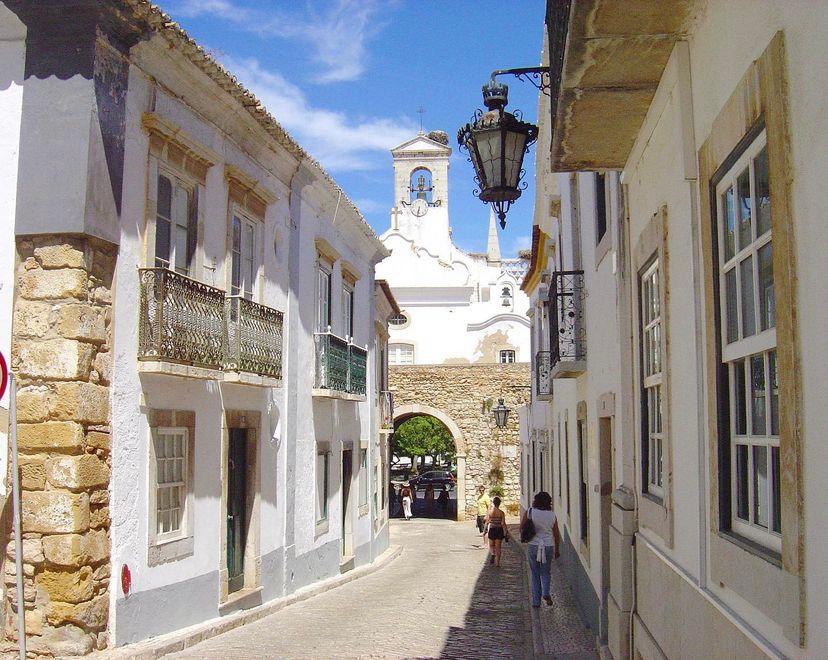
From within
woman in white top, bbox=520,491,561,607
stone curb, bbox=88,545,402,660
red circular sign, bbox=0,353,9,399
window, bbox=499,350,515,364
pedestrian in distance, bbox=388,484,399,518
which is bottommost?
pedestrian in distance, bbox=388,484,399,518

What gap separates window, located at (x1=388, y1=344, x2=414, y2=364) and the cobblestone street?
26.0 m

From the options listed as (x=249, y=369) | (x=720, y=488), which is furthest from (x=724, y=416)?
(x=249, y=369)

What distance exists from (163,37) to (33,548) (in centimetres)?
454

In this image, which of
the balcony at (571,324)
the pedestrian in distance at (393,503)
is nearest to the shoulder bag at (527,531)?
the balcony at (571,324)

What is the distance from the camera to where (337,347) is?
1445cm

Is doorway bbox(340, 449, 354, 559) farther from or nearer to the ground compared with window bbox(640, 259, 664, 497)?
nearer to the ground

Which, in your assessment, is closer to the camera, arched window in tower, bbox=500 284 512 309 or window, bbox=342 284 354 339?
window, bbox=342 284 354 339

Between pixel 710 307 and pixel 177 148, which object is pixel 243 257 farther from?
pixel 710 307

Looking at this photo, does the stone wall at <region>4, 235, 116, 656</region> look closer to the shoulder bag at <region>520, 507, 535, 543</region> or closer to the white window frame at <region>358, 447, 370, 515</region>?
the shoulder bag at <region>520, 507, 535, 543</region>

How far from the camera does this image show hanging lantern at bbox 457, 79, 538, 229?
22.0 feet

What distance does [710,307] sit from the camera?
158 inches

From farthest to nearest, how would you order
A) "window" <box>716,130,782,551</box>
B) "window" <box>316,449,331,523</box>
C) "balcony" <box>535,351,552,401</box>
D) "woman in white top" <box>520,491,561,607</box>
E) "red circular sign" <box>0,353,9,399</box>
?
"balcony" <box>535,351,552,401</box> → "window" <box>316,449,331,523</box> → "woman in white top" <box>520,491,561,607</box> → "red circular sign" <box>0,353,9,399</box> → "window" <box>716,130,782,551</box>

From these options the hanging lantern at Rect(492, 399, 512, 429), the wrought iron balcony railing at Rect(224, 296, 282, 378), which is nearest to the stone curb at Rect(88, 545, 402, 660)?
the wrought iron balcony railing at Rect(224, 296, 282, 378)

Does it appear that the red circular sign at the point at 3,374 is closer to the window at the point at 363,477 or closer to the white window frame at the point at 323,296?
the white window frame at the point at 323,296
